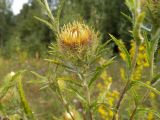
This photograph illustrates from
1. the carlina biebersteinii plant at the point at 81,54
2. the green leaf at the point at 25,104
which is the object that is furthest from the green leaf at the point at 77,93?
the green leaf at the point at 25,104

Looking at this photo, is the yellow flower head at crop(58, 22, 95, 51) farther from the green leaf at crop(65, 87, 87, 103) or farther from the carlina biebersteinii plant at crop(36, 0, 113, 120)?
the green leaf at crop(65, 87, 87, 103)

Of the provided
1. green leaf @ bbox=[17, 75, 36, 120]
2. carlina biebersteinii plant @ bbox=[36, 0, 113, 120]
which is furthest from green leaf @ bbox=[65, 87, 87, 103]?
green leaf @ bbox=[17, 75, 36, 120]

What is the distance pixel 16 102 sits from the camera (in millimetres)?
993

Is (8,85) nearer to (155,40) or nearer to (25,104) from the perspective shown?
(25,104)

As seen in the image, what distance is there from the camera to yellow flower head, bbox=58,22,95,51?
3.09ft

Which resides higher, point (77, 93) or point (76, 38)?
point (76, 38)

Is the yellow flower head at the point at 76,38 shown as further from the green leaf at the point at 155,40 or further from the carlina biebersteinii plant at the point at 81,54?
the green leaf at the point at 155,40

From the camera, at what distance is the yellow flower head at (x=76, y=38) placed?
0.94 m

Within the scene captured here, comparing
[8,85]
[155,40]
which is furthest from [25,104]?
[155,40]

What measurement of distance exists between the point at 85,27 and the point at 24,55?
9.77 m

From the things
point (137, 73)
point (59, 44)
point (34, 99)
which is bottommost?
point (34, 99)

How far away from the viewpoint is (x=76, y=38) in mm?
947

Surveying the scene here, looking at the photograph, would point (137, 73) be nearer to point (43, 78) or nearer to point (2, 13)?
point (43, 78)

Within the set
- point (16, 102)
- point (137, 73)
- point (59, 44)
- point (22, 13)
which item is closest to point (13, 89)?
point (16, 102)
